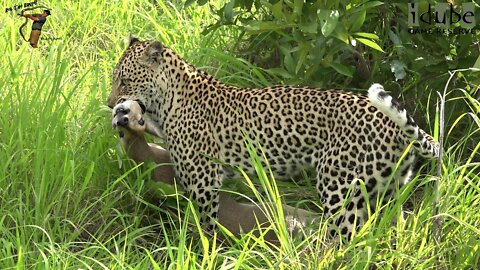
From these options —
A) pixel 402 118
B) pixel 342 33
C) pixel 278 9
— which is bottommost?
pixel 402 118

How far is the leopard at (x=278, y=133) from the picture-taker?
208 inches

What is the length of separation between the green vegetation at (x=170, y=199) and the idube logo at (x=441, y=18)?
0.08 m

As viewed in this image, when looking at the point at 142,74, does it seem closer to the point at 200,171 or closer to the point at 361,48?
the point at 200,171

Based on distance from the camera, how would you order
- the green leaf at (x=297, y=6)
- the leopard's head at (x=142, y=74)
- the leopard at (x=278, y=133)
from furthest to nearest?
the leopard's head at (x=142, y=74), the green leaf at (x=297, y=6), the leopard at (x=278, y=133)

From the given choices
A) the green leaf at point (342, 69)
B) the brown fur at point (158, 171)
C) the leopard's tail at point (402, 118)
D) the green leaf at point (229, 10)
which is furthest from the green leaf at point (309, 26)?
the brown fur at point (158, 171)

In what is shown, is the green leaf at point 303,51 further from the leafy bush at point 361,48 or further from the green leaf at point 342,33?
the green leaf at point 342,33

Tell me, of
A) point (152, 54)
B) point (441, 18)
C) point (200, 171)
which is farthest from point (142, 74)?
point (441, 18)

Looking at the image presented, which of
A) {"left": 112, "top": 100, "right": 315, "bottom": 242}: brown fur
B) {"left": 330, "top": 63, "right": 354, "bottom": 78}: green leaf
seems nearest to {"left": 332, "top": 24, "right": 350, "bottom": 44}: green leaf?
{"left": 330, "top": 63, "right": 354, "bottom": 78}: green leaf

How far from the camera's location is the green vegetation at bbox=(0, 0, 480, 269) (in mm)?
4922

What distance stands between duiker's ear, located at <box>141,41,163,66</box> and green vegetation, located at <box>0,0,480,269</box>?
1.50 ft

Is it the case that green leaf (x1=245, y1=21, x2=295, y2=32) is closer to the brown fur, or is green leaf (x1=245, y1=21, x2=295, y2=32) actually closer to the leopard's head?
the leopard's head

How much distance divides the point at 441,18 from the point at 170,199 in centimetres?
183

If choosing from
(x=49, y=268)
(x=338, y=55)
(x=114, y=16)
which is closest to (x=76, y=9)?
(x=114, y=16)

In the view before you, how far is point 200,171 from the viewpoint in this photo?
19.1ft
